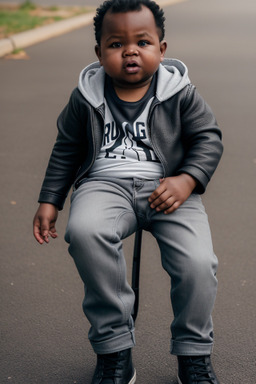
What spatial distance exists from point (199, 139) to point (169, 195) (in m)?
0.26

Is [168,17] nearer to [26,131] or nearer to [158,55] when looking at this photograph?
[26,131]

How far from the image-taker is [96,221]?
2.38 metres

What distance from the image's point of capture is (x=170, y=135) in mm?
2588

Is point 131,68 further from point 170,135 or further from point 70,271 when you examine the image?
point 70,271

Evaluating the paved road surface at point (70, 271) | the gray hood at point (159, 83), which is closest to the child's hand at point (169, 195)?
the gray hood at point (159, 83)

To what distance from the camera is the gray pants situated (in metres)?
2.36

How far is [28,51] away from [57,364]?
9.10 meters

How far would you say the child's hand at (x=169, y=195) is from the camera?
2.46m

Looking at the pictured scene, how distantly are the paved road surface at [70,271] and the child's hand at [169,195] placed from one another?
2.17ft

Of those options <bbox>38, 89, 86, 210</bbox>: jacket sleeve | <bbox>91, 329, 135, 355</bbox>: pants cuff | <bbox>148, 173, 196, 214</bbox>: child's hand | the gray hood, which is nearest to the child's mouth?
the gray hood

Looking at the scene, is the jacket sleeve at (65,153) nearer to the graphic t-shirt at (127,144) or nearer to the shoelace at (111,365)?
the graphic t-shirt at (127,144)

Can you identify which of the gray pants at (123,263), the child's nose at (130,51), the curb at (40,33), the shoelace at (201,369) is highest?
the child's nose at (130,51)

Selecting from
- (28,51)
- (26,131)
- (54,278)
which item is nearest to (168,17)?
(28,51)

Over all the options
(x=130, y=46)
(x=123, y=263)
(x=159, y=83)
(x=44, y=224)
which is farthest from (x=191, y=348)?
(x=130, y=46)
